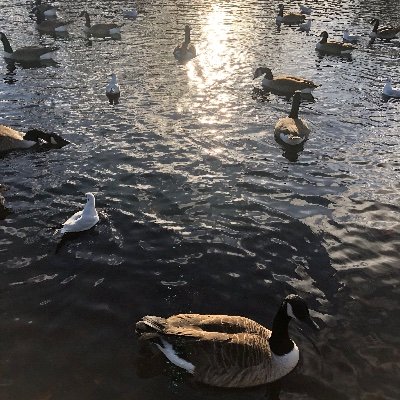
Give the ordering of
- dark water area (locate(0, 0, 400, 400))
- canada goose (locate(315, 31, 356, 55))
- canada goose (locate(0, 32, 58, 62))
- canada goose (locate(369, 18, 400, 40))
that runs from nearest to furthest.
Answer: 1. dark water area (locate(0, 0, 400, 400))
2. canada goose (locate(0, 32, 58, 62))
3. canada goose (locate(315, 31, 356, 55))
4. canada goose (locate(369, 18, 400, 40))

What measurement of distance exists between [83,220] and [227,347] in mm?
6294

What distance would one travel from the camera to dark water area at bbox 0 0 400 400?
362 inches

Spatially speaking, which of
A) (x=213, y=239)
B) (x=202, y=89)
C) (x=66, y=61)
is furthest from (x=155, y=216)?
(x=66, y=61)

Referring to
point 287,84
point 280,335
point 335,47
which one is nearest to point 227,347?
point 280,335

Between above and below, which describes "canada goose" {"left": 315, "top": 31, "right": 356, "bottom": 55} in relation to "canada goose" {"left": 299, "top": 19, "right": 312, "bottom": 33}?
above

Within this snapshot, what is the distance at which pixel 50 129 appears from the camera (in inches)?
806

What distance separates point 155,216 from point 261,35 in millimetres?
29824

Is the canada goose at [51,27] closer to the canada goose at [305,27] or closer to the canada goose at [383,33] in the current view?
the canada goose at [305,27]

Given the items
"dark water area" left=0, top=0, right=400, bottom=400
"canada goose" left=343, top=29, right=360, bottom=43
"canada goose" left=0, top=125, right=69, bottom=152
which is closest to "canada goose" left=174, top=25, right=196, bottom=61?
"dark water area" left=0, top=0, right=400, bottom=400

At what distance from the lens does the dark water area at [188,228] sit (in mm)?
9188

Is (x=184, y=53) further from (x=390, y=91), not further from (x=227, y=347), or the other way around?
(x=227, y=347)

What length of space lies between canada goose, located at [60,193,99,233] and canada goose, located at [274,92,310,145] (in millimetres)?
9324

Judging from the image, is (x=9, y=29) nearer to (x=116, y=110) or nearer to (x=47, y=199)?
(x=116, y=110)

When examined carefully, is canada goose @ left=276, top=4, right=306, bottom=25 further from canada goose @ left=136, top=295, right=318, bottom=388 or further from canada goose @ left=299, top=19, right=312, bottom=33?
canada goose @ left=136, top=295, right=318, bottom=388
